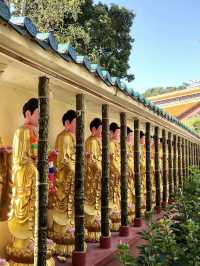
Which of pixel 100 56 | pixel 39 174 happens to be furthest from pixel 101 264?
pixel 100 56

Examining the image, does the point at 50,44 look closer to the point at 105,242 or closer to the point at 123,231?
the point at 105,242

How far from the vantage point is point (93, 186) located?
22.1 feet

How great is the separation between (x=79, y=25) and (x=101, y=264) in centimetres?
1428

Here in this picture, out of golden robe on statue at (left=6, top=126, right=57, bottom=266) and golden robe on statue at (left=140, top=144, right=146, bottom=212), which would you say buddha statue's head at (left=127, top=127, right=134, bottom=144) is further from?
golden robe on statue at (left=6, top=126, right=57, bottom=266)

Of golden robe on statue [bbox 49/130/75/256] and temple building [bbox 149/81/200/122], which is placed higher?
temple building [bbox 149/81/200/122]

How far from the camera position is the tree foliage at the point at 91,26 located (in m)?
15.3

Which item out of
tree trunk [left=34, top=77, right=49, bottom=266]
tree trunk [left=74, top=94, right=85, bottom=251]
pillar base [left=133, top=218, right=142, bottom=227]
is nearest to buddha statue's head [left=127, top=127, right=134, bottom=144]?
pillar base [left=133, top=218, right=142, bottom=227]

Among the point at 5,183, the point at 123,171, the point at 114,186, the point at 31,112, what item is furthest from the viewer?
the point at 114,186

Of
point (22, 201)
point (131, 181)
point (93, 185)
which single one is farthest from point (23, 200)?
point (131, 181)

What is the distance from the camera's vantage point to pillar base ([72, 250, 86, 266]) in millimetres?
5019

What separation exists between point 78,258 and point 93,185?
1823 mm

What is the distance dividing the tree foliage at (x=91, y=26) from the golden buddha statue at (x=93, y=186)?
862 centimetres

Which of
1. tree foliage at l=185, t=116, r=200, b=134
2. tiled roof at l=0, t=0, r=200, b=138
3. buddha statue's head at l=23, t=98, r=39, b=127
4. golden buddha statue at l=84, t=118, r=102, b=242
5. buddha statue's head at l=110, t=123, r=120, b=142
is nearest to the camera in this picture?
tiled roof at l=0, t=0, r=200, b=138

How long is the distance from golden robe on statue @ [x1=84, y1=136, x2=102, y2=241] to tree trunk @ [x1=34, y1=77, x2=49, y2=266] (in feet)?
8.07
